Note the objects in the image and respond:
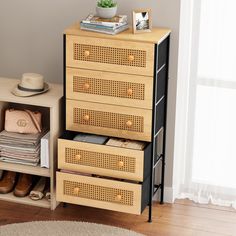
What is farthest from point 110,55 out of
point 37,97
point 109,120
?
point 37,97

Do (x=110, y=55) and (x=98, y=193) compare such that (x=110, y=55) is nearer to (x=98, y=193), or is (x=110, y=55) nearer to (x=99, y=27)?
(x=99, y=27)

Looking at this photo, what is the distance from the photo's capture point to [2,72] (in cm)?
419

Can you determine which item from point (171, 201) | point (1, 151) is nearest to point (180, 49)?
point (171, 201)

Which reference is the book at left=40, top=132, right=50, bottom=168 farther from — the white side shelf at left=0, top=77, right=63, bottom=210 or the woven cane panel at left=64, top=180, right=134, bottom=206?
the woven cane panel at left=64, top=180, right=134, bottom=206

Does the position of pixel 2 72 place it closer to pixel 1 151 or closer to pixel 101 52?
pixel 1 151

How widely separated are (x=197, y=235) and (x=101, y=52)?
1090mm

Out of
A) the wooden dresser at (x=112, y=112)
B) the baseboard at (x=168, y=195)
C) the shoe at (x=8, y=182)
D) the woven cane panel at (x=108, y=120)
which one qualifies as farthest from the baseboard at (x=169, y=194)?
the shoe at (x=8, y=182)

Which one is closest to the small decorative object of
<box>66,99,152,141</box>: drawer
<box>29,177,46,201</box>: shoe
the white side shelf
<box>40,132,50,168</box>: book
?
<box>66,99,152,141</box>: drawer

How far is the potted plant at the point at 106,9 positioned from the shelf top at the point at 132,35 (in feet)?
0.38

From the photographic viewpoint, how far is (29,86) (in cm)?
385

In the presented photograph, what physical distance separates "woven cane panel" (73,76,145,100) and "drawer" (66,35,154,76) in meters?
0.06

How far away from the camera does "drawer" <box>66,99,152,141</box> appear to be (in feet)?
11.9

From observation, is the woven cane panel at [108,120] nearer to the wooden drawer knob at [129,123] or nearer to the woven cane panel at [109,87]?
the wooden drawer knob at [129,123]

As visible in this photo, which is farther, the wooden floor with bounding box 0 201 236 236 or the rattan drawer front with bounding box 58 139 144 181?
the wooden floor with bounding box 0 201 236 236
